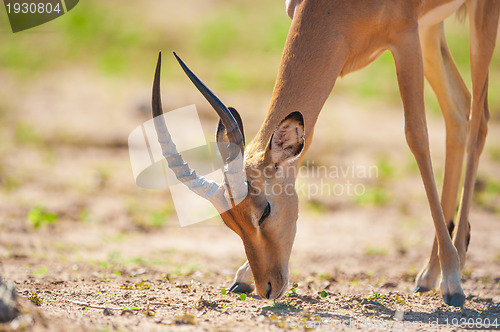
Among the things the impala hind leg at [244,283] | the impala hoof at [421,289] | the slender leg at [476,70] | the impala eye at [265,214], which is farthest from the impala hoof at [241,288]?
the slender leg at [476,70]

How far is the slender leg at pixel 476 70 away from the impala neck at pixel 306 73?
6.17 ft

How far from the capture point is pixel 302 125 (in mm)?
4973

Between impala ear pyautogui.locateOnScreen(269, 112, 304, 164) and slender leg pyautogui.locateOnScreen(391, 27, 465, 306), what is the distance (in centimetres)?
127

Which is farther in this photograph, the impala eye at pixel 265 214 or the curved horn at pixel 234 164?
the impala eye at pixel 265 214

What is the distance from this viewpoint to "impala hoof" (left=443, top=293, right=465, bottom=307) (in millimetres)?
5621

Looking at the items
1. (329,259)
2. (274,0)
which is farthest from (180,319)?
(274,0)

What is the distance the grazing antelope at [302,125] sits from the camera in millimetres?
5051

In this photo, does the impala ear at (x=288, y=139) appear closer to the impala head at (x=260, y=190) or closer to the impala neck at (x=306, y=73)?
the impala head at (x=260, y=190)

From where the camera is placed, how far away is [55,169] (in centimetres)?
1120

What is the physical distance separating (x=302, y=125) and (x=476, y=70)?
2686 mm

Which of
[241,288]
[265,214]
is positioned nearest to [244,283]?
[241,288]

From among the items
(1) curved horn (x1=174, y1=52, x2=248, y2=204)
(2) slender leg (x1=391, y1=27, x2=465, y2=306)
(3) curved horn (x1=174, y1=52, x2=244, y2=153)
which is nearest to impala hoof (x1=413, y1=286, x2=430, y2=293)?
(2) slender leg (x1=391, y1=27, x2=465, y2=306)

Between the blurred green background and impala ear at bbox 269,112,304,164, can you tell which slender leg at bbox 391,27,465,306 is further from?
the blurred green background

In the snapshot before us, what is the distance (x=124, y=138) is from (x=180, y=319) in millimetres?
8404
